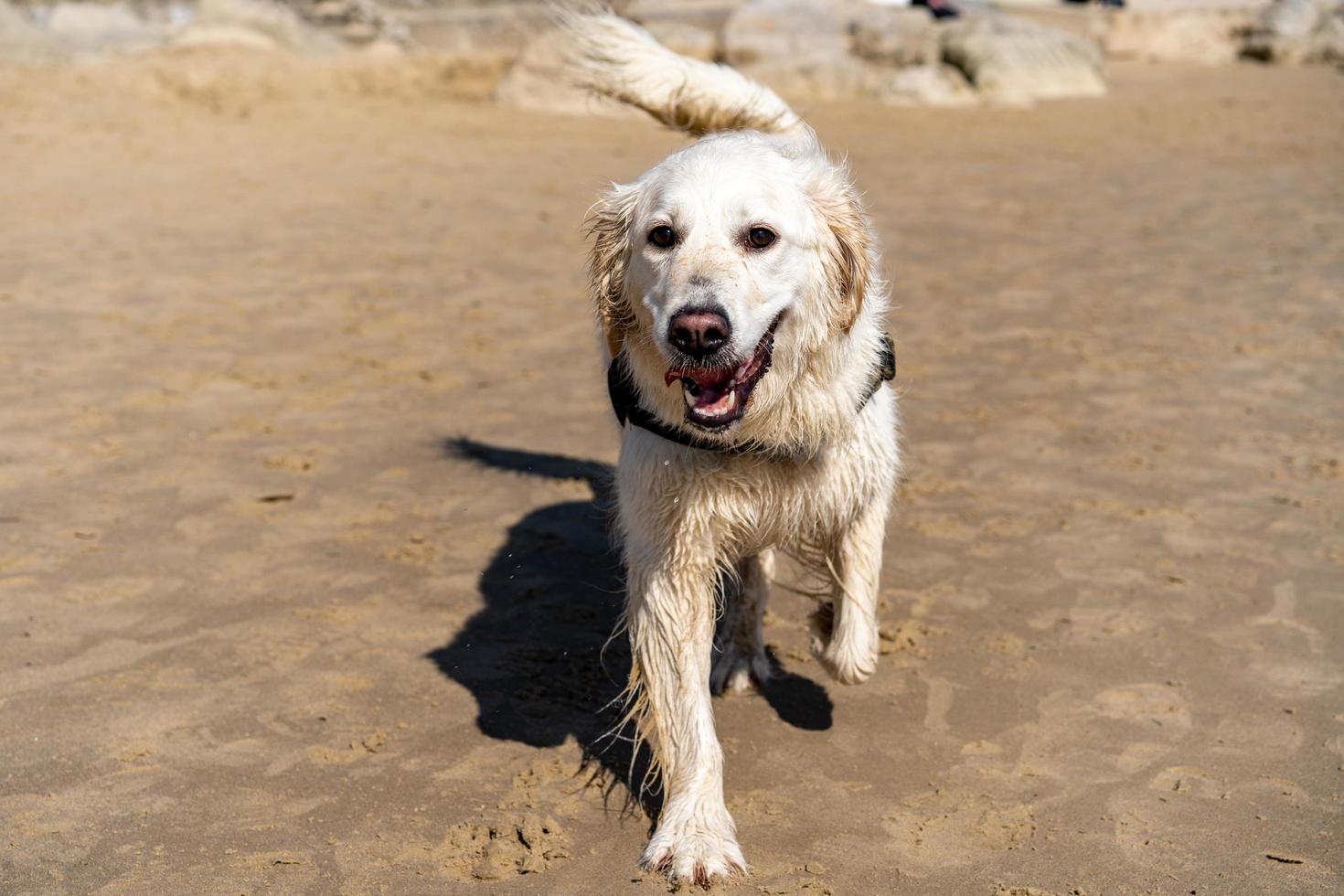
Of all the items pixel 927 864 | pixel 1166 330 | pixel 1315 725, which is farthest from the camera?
pixel 1166 330

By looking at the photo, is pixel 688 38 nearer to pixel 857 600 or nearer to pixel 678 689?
pixel 857 600

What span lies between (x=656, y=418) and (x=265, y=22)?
54.1 ft

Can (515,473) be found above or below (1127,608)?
below

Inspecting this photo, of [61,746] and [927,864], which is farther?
[61,746]

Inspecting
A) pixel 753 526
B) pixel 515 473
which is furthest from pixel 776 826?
pixel 515 473

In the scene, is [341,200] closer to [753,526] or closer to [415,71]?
[415,71]

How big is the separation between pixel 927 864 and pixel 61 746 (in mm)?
2404

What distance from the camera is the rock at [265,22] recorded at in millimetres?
17500

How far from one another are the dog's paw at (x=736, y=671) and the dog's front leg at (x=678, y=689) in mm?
658

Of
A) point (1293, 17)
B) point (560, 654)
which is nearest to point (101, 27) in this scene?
point (560, 654)

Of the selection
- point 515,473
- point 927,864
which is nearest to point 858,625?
point 927,864

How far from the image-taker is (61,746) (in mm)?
3666

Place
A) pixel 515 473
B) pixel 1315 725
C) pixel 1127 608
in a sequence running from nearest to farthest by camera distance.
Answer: pixel 1315 725, pixel 1127 608, pixel 515 473

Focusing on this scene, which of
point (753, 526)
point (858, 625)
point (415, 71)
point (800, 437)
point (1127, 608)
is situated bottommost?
point (415, 71)
